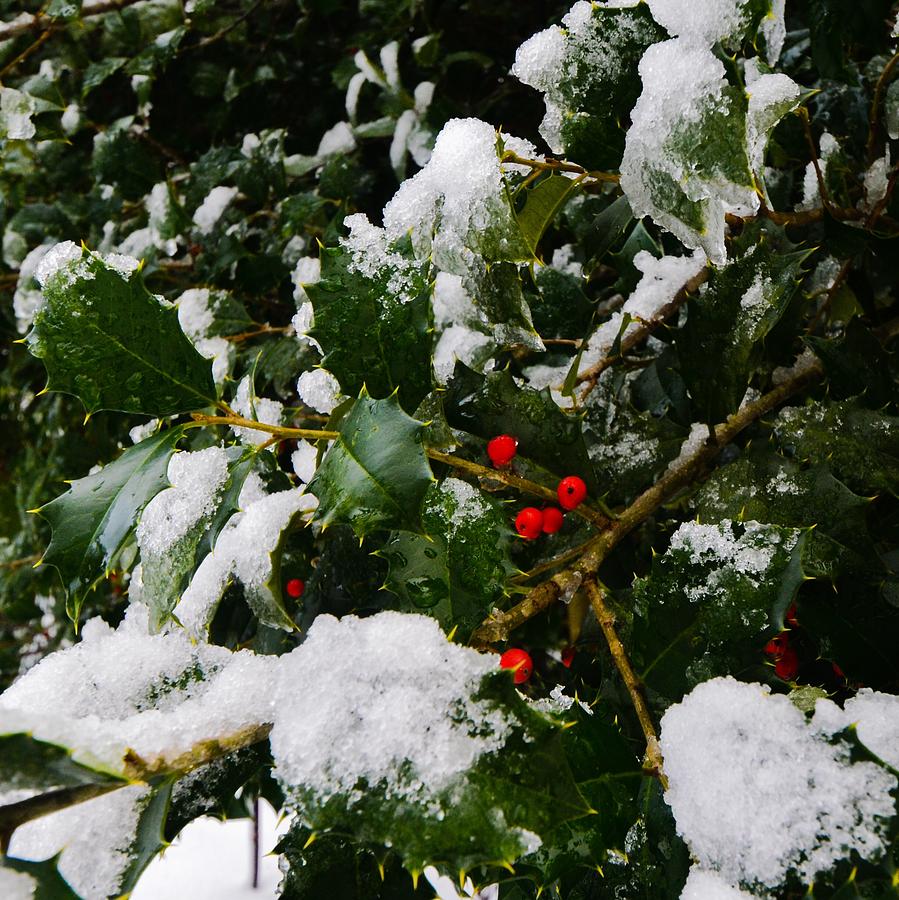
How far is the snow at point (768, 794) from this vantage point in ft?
1.55

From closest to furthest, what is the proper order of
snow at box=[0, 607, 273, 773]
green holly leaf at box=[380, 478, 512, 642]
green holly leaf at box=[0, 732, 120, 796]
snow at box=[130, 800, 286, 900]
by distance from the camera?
green holly leaf at box=[0, 732, 120, 796]
snow at box=[0, 607, 273, 773]
green holly leaf at box=[380, 478, 512, 642]
snow at box=[130, 800, 286, 900]

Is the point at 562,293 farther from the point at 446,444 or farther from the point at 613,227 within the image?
the point at 446,444

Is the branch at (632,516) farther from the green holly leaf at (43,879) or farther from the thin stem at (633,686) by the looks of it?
the green holly leaf at (43,879)

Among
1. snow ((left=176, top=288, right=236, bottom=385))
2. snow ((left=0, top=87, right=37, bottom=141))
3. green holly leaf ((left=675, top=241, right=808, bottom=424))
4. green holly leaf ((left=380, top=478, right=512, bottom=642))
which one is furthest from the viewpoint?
snow ((left=0, top=87, right=37, bottom=141))

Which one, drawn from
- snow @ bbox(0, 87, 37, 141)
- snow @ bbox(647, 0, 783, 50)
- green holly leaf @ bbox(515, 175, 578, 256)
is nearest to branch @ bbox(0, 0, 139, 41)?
snow @ bbox(0, 87, 37, 141)

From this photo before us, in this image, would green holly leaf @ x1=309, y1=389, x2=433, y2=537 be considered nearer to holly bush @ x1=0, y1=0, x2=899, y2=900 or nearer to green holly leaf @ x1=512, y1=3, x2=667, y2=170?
holly bush @ x1=0, y1=0, x2=899, y2=900

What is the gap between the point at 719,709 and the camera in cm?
54

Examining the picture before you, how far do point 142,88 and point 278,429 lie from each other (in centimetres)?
107

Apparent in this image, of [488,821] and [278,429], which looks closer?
[488,821]

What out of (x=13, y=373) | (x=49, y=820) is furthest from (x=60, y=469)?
(x=49, y=820)

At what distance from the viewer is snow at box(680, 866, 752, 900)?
1.57 ft

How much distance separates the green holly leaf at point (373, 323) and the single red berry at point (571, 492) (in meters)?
0.17

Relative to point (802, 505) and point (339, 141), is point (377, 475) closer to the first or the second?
point (802, 505)

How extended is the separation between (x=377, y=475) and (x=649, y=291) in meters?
0.51
